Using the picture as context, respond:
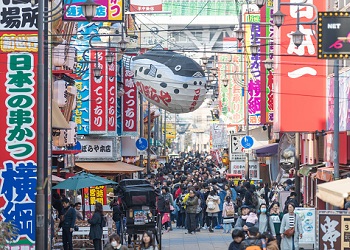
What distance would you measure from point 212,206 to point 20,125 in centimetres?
1065

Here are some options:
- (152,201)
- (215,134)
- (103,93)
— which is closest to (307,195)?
(103,93)

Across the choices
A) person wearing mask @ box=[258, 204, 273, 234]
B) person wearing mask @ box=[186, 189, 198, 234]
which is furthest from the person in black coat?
person wearing mask @ box=[186, 189, 198, 234]

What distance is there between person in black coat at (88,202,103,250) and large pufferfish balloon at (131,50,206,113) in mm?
3889

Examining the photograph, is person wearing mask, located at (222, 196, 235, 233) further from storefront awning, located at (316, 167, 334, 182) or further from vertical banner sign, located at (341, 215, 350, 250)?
vertical banner sign, located at (341, 215, 350, 250)

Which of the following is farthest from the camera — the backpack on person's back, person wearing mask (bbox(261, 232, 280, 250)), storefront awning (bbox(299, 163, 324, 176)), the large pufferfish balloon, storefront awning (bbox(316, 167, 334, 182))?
storefront awning (bbox(299, 163, 324, 176))

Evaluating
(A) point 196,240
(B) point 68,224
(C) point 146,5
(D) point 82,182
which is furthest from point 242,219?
(C) point 146,5

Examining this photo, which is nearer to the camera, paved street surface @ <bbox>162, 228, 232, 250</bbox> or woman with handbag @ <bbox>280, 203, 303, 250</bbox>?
woman with handbag @ <bbox>280, 203, 303, 250</bbox>

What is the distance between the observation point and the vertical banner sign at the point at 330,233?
16375 millimetres

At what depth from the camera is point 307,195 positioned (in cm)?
3531

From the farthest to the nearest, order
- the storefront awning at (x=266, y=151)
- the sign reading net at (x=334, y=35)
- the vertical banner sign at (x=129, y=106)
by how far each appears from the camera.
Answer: the storefront awning at (x=266, y=151) → the vertical banner sign at (x=129, y=106) → the sign reading net at (x=334, y=35)

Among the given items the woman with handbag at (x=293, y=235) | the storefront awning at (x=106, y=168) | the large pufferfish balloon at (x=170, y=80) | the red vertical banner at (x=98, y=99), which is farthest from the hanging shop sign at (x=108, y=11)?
Answer: the storefront awning at (x=106, y=168)

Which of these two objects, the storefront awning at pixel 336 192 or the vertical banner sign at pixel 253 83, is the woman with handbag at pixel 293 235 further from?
the vertical banner sign at pixel 253 83

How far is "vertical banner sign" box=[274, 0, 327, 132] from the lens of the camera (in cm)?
2820

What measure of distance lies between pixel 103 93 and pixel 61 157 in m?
5.70
